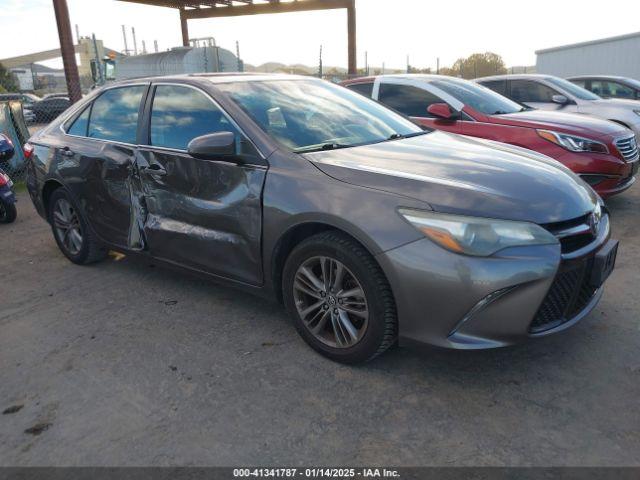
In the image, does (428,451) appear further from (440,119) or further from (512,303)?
(440,119)

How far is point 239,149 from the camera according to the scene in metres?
3.12

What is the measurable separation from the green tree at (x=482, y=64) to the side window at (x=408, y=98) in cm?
3519

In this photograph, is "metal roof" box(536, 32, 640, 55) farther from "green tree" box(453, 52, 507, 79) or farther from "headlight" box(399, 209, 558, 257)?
"headlight" box(399, 209, 558, 257)

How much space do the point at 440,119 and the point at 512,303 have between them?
407 cm

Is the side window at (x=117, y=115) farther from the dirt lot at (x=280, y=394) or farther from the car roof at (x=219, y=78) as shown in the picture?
the dirt lot at (x=280, y=394)

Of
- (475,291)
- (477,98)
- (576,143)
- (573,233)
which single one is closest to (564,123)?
(576,143)

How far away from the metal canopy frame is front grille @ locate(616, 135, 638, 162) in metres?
7.71

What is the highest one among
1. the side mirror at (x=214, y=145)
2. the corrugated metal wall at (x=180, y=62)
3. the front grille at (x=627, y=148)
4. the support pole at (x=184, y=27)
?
the support pole at (x=184, y=27)

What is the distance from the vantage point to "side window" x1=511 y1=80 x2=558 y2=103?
867 cm

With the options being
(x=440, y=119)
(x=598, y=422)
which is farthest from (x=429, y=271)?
(x=440, y=119)

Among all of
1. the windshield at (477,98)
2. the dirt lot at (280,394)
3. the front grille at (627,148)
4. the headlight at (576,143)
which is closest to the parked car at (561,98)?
the windshield at (477,98)

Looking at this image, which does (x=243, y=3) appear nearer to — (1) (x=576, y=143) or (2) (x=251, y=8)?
(2) (x=251, y=8)

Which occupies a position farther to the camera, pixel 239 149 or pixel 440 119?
pixel 440 119

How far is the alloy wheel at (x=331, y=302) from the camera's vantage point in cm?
276
